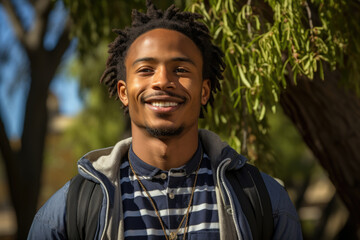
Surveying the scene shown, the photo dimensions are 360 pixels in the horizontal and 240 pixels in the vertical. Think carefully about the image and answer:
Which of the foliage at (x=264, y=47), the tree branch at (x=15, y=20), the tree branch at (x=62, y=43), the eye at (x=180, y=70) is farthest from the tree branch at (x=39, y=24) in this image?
the eye at (x=180, y=70)

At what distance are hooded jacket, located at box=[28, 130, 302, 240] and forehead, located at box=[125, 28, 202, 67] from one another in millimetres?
572

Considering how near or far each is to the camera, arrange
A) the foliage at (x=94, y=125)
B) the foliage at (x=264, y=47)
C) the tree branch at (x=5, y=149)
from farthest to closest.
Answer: the foliage at (x=94, y=125)
the tree branch at (x=5, y=149)
the foliage at (x=264, y=47)

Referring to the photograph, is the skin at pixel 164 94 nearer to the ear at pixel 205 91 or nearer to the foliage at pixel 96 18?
the ear at pixel 205 91

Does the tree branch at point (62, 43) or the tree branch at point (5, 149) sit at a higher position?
the tree branch at point (62, 43)

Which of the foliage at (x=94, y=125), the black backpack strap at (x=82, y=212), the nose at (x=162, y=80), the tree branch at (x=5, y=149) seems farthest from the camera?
the foliage at (x=94, y=125)

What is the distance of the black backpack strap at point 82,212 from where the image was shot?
2580 millimetres

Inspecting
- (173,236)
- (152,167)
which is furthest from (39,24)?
(173,236)

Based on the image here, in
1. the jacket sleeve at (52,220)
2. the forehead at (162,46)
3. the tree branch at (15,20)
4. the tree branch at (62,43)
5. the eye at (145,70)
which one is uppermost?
the tree branch at (15,20)

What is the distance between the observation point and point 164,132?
2727mm

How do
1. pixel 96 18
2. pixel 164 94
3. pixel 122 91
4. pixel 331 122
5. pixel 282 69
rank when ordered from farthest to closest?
pixel 96 18 → pixel 331 122 → pixel 282 69 → pixel 122 91 → pixel 164 94

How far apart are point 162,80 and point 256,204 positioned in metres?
0.82

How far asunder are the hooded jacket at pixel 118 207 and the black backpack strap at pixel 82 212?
0.10 ft

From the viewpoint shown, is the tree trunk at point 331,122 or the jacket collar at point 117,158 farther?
the tree trunk at point 331,122

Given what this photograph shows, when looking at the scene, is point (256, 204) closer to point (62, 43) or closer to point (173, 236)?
point (173, 236)
